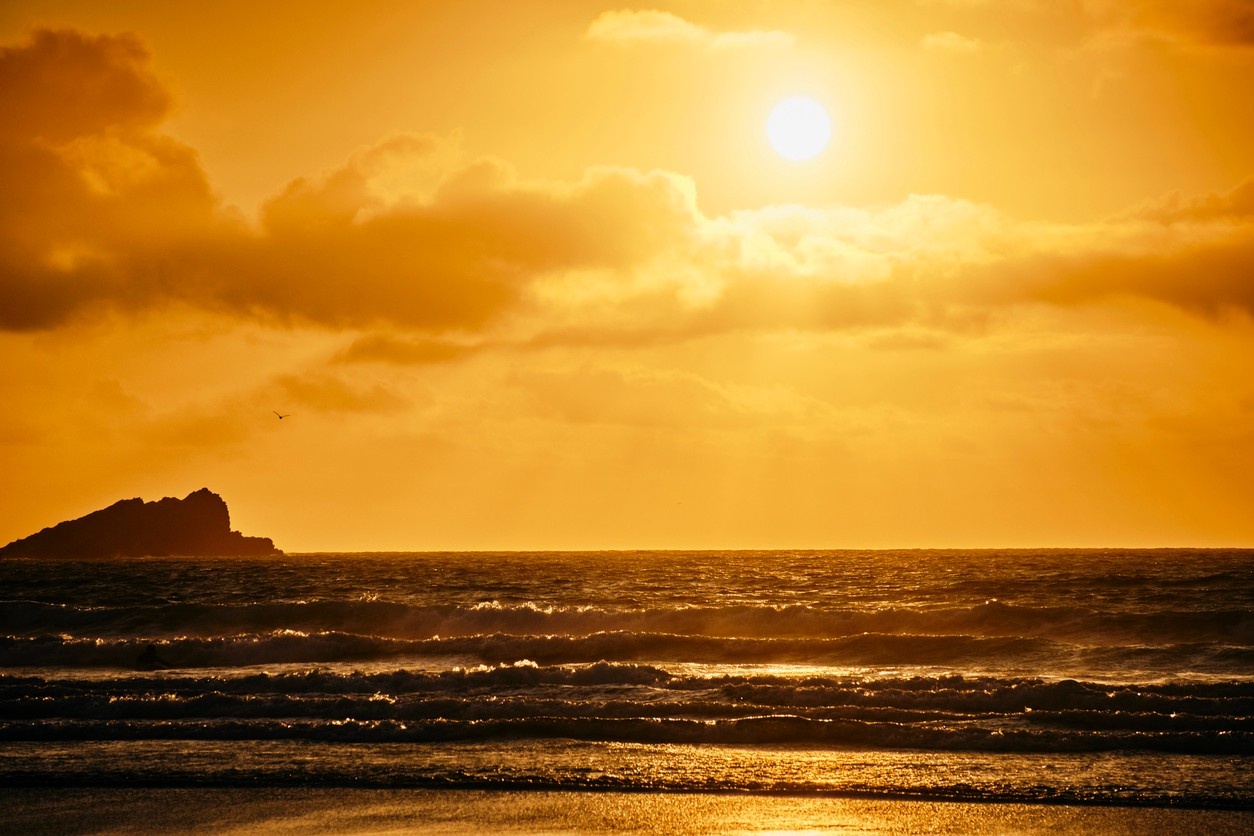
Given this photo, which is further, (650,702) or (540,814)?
(650,702)

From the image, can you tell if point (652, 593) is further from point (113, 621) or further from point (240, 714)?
point (240, 714)

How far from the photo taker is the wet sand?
15875mm

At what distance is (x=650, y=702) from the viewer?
85.4 feet

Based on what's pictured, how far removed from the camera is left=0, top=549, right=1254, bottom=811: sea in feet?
62.0

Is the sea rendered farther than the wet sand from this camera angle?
Yes

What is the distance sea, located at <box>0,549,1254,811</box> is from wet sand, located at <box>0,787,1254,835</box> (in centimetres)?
52

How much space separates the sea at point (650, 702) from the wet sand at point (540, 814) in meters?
0.52

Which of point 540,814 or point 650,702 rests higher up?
point 650,702

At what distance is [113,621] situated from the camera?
4888cm

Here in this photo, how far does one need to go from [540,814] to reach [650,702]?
31.3 ft

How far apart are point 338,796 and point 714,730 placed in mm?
7619

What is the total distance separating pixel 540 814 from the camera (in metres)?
16.7

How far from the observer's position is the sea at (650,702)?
1889 centimetres

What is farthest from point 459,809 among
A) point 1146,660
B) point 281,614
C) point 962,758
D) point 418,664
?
point 281,614
